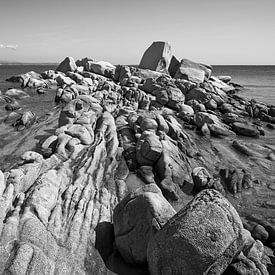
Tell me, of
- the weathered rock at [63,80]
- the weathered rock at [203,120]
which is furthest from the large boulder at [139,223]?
the weathered rock at [63,80]

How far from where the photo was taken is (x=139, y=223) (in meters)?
9.16

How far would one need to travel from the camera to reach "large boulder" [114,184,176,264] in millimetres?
8797

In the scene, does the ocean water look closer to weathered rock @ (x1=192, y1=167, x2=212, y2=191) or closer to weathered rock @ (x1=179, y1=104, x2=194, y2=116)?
weathered rock @ (x1=179, y1=104, x2=194, y2=116)

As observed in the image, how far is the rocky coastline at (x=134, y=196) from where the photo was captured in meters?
7.50

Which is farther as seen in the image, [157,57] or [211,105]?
[157,57]

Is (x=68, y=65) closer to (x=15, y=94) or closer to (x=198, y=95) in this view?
(x=15, y=94)

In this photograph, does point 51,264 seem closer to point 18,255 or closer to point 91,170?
point 18,255

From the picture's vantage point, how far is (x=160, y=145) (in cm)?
1739

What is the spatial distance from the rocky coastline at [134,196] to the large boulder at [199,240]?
3 cm

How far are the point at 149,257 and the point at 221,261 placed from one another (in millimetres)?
2127

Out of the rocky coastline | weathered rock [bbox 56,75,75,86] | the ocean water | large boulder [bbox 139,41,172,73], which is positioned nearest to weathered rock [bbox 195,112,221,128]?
the rocky coastline

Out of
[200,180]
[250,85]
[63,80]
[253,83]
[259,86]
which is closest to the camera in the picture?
[200,180]

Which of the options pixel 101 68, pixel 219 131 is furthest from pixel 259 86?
pixel 219 131

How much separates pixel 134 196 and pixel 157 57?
53.0m
